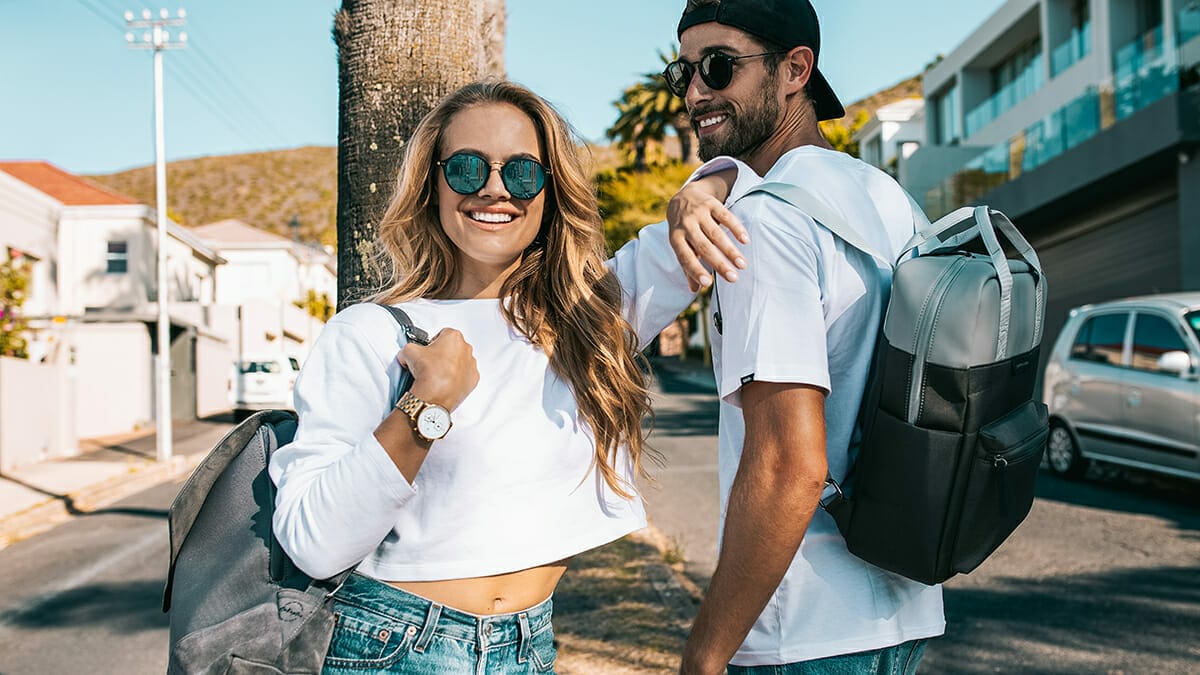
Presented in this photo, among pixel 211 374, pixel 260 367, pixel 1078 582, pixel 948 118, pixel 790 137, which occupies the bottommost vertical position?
pixel 1078 582

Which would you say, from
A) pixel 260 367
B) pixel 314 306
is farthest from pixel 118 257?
pixel 314 306

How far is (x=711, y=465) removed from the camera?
41.5 ft

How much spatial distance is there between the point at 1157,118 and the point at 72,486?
60.7 feet

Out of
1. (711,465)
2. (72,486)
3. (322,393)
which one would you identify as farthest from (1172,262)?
(322,393)

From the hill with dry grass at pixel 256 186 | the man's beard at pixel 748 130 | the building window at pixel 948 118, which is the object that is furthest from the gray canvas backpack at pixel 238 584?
the hill with dry grass at pixel 256 186

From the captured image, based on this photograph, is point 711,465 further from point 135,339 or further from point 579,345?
point 135,339

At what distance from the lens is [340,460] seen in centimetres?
171

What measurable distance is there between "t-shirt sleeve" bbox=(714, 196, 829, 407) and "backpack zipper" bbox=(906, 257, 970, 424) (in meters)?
0.14

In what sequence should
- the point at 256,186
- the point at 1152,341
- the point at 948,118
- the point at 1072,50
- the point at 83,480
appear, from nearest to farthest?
the point at 1152,341 → the point at 83,480 → the point at 1072,50 → the point at 948,118 → the point at 256,186

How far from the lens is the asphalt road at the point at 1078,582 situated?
4.93 metres

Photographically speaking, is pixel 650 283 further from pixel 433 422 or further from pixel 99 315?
pixel 99 315

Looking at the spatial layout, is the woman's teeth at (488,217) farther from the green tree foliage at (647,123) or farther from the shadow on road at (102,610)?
the green tree foliage at (647,123)

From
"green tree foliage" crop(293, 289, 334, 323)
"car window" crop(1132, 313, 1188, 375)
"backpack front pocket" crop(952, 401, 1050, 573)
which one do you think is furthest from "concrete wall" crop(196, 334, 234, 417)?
"backpack front pocket" crop(952, 401, 1050, 573)

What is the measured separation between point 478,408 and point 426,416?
7.5 inches
